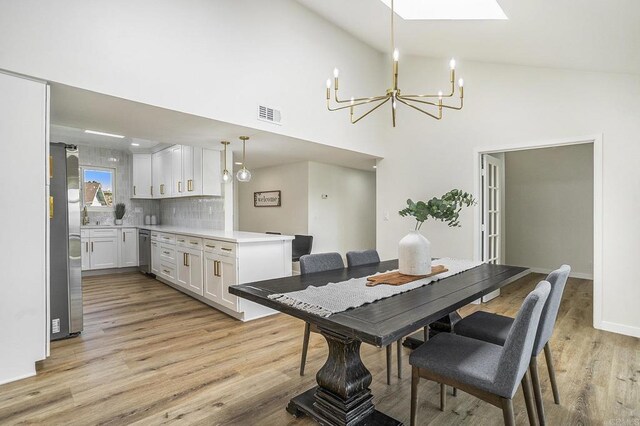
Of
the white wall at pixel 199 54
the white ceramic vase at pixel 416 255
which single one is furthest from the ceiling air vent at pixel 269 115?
the white ceramic vase at pixel 416 255

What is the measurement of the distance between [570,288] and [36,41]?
6.74 meters

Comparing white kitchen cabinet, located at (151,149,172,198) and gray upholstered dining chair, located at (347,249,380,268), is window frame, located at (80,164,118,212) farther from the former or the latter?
gray upholstered dining chair, located at (347,249,380,268)

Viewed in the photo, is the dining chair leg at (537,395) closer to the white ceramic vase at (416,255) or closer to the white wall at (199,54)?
the white ceramic vase at (416,255)

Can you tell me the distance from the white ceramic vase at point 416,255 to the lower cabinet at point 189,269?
9.12ft

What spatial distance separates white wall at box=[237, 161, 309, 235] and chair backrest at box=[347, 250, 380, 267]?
2.95 m

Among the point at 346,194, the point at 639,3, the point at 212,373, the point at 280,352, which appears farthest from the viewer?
the point at 346,194

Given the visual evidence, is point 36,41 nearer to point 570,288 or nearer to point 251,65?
point 251,65

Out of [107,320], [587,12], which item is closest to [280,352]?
[107,320]

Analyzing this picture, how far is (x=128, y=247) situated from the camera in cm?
629

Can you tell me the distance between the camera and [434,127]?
4527 millimetres

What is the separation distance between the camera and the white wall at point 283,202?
19.2 feet

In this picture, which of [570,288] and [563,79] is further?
[570,288]

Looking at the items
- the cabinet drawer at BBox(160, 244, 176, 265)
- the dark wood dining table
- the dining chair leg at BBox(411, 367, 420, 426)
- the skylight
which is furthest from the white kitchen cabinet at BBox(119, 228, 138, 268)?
the dining chair leg at BBox(411, 367, 420, 426)

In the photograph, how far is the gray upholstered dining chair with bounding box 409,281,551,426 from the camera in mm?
1327
